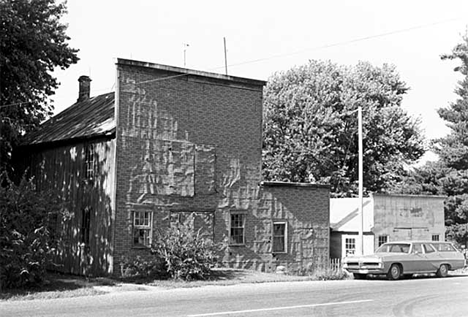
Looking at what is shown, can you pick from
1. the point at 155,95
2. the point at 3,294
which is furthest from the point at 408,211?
the point at 3,294

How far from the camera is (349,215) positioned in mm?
37031

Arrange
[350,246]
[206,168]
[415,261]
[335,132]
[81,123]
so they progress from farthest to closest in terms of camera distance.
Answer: [335,132], [350,246], [81,123], [206,168], [415,261]

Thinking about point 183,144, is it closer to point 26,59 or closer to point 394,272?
point 26,59

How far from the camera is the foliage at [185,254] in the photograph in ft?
76.1

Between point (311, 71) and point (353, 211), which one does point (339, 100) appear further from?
point (353, 211)

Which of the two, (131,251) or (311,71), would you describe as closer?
(131,251)

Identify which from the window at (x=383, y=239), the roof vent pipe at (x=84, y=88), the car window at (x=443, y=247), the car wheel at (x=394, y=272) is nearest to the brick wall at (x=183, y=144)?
the car wheel at (x=394, y=272)

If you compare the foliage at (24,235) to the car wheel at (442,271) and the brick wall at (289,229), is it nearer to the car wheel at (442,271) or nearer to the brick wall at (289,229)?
the brick wall at (289,229)

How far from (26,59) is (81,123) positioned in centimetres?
366

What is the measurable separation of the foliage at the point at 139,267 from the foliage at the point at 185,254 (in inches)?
16.4

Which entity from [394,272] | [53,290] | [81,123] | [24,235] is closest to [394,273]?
[394,272]

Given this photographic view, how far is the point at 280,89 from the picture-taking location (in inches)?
2064

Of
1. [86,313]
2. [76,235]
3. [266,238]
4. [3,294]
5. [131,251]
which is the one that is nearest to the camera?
[86,313]

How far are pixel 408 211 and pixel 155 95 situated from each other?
693 inches
